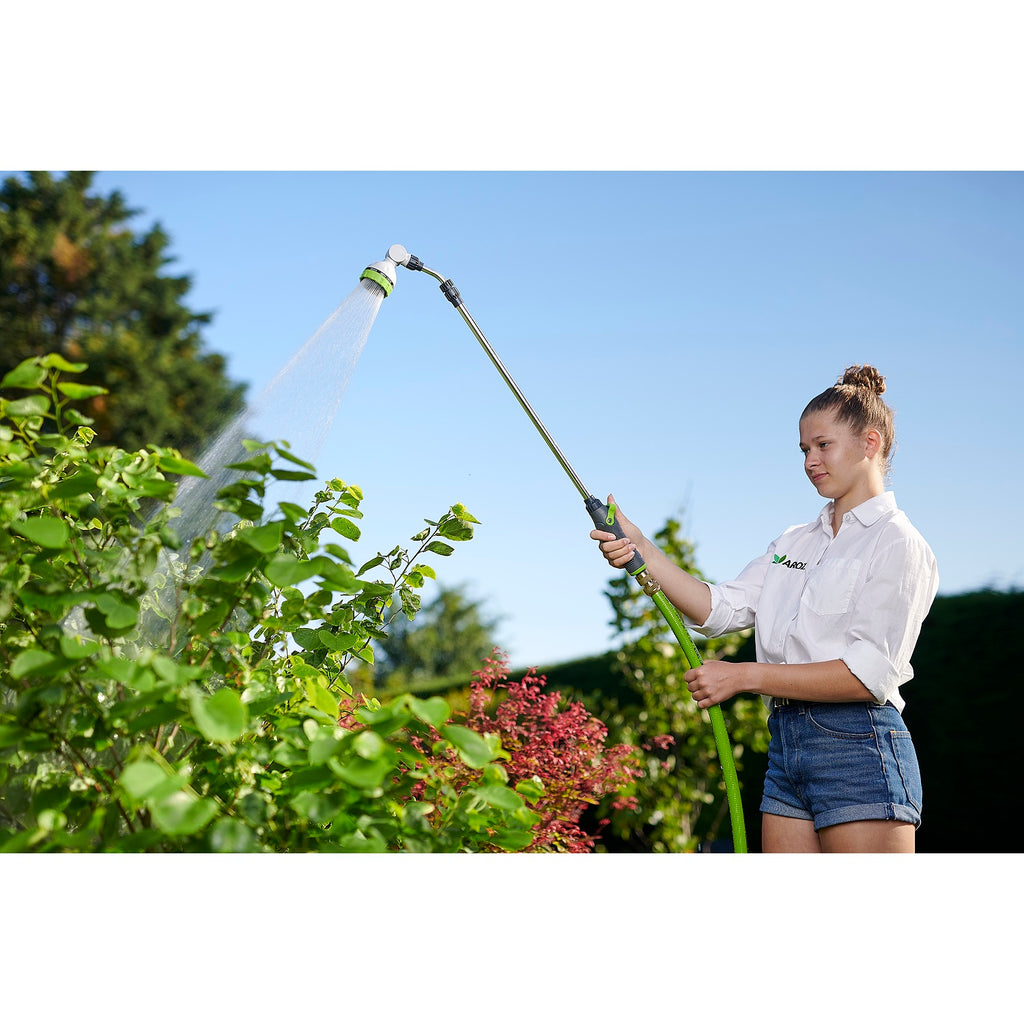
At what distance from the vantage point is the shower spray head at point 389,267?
5.86ft

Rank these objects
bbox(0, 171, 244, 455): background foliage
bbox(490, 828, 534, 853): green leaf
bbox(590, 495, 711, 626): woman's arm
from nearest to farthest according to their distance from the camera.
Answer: bbox(490, 828, 534, 853): green leaf
bbox(590, 495, 711, 626): woman's arm
bbox(0, 171, 244, 455): background foliage

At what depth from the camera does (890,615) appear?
1.57 metres

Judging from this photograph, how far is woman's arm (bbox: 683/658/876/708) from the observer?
1.55m

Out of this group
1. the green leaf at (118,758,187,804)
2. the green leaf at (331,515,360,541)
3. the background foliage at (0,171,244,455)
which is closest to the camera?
the green leaf at (118,758,187,804)

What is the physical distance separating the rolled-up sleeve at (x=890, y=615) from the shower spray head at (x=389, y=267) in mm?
1218

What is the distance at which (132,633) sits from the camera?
1.31 metres

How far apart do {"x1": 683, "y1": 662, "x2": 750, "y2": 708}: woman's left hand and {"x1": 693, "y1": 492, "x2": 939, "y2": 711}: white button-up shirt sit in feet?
0.43

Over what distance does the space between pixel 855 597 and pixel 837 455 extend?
0.33 metres

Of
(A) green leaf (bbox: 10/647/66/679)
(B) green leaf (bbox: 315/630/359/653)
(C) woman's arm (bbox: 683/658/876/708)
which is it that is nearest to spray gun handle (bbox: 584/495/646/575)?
(C) woman's arm (bbox: 683/658/876/708)

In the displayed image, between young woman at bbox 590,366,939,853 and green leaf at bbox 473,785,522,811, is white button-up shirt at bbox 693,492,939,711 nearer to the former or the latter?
young woman at bbox 590,366,939,853
